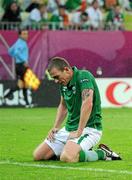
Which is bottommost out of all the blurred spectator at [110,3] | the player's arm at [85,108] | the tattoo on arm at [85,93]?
the blurred spectator at [110,3]

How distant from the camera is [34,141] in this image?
15133 mm

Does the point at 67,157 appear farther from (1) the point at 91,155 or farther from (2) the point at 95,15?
(2) the point at 95,15

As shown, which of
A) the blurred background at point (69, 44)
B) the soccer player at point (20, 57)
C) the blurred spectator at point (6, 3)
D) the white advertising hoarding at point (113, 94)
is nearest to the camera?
the soccer player at point (20, 57)

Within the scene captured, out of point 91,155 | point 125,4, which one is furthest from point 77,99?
point 125,4

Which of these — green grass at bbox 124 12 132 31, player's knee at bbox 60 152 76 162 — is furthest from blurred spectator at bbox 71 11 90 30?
player's knee at bbox 60 152 76 162

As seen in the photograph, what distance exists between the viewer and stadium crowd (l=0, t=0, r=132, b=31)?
88.4 feet

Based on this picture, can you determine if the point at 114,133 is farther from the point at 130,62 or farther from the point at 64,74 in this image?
the point at 130,62

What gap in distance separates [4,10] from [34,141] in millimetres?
13043

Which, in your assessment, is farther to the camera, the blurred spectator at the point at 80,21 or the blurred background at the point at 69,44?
the blurred spectator at the point at 80,21

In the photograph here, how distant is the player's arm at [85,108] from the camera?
11.4m

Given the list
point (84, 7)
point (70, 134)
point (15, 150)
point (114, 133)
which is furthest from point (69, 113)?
point (84, 7)

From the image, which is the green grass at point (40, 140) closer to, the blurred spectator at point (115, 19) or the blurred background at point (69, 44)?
the blurred background at point (69, 44)

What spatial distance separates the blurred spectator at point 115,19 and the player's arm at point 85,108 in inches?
669

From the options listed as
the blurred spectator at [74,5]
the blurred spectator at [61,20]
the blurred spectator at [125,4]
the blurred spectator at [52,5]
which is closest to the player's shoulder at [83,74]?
the blurred spectator at [61,20]
